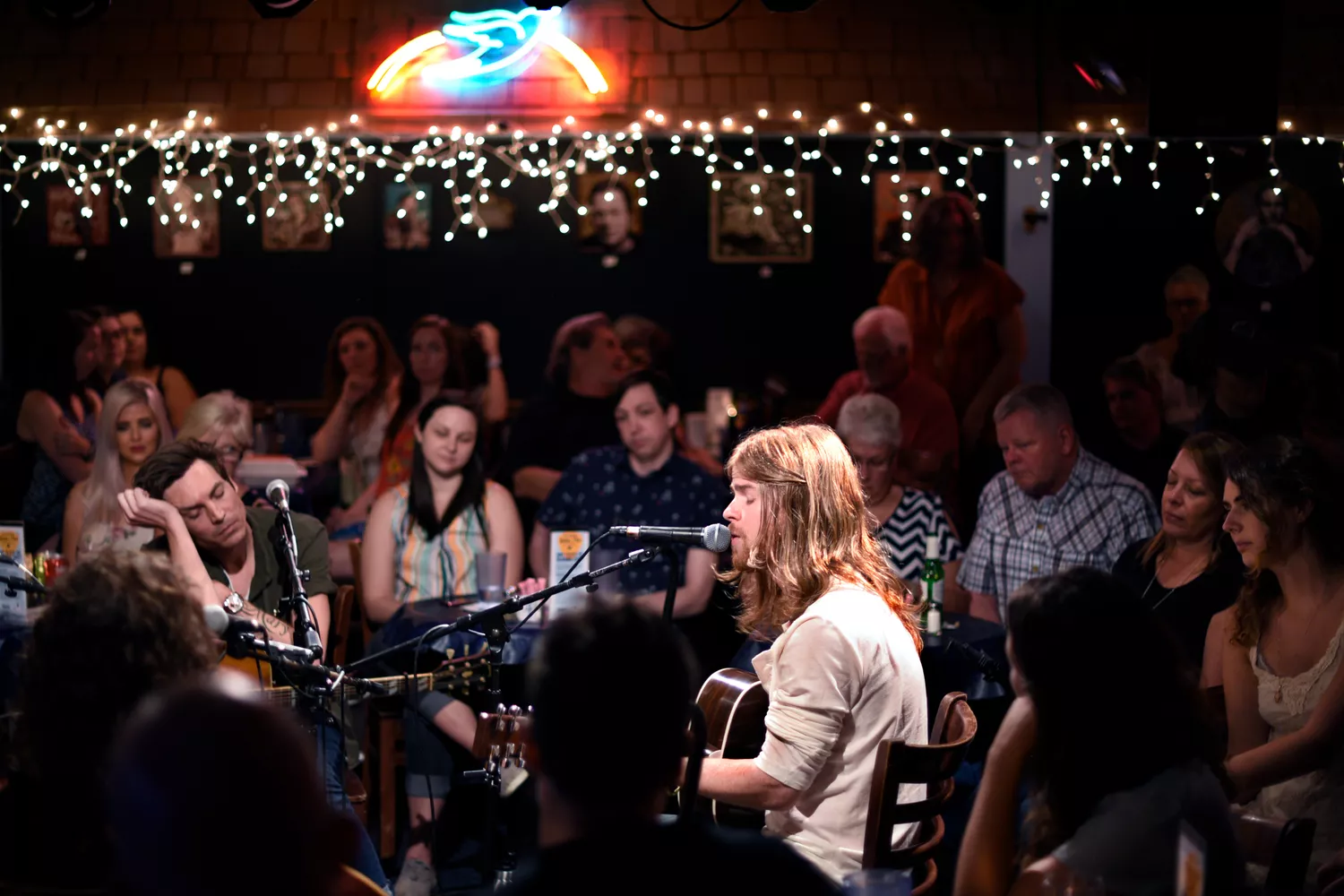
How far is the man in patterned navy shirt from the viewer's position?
4.97 meters

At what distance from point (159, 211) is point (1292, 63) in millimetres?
6536

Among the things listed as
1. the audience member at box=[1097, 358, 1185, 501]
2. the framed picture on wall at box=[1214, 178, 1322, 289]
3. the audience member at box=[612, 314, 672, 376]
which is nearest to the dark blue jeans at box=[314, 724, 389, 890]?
the audience member at box=[612, 314, 672, 376]

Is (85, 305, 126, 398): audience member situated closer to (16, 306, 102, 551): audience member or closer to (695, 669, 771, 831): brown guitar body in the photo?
(16, 306, 102, 551): audience member

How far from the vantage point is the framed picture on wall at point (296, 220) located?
8039mm

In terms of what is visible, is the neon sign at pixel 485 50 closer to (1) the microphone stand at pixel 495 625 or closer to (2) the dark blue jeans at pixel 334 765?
(2) the dark blue jeans at pixel 334 765

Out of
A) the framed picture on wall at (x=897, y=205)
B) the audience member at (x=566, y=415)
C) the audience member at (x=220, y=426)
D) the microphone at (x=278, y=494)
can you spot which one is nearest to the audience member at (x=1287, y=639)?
the microphone at (x=278, y=494)

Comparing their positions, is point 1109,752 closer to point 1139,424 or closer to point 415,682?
point 415,682

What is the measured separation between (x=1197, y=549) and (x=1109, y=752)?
2168 millimetres

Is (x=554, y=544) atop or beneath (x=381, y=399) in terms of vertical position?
beneath

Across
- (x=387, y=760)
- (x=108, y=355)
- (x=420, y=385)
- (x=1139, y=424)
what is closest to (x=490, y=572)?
(x=387, y=760)

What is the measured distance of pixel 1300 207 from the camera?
6.77 m

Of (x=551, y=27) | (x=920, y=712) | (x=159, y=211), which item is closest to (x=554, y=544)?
(x=920, y=712)

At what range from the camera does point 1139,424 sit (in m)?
6.23

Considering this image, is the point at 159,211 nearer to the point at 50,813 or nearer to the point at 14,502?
the point at 14,502
